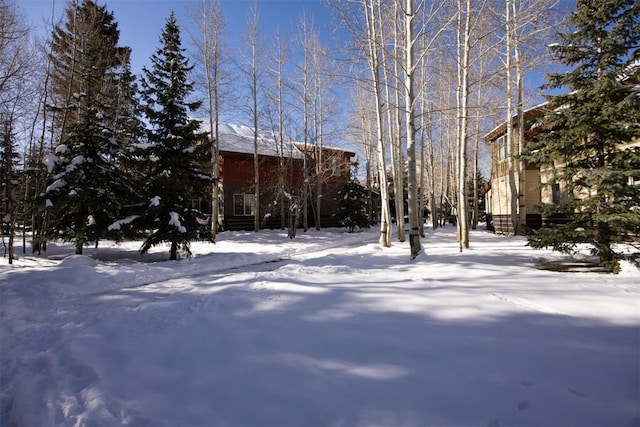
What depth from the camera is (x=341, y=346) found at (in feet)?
9.80

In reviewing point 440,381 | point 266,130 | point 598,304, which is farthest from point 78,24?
point 598,304

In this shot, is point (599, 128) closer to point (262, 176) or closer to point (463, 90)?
point (463, 90)

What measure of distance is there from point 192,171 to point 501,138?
17.8 metres

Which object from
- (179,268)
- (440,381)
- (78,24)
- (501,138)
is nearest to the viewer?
(440,381)

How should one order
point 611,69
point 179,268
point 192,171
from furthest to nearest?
point 192,171, point 179,268, point 611,69

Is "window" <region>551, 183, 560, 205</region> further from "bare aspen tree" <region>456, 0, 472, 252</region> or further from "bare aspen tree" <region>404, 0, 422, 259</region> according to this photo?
"bare aspen tree" <region>404, 0, 422, 259</region>

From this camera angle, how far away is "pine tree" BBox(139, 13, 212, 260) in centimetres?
995

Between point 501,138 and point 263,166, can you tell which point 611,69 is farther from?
point 263,166

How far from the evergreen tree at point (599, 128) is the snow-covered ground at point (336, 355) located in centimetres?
136

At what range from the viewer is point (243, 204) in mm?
22438

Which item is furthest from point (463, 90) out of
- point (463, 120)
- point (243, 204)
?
point (243, 204)

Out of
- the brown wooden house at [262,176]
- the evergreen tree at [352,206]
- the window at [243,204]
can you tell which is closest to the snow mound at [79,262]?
the brown wooden house at [262,176]

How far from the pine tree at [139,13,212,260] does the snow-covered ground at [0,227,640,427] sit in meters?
4.70

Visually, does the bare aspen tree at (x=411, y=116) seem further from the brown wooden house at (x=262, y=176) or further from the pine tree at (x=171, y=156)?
the brown wooden house at (x=262, y=176)
